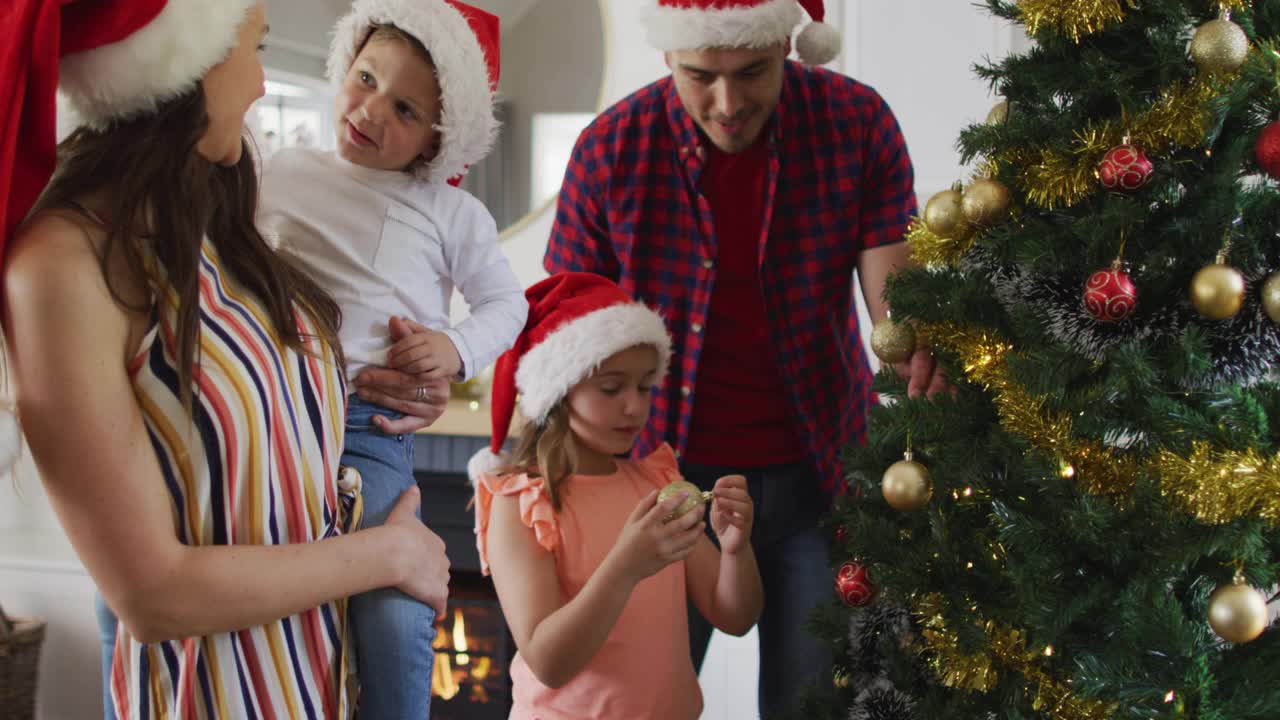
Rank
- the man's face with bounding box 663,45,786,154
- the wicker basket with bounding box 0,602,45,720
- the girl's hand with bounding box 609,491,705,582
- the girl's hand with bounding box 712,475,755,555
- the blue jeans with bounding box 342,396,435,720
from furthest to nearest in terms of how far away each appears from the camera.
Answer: the wicker basket with bounding box 0,602,45,720 < the man's face with bounding box 663,45,786,154 < the girl's hand with bounding box 712,475,755,555 < the girl's hand with bounding box 609,491,705,582 < the blue jeans with bounding box 342,396,435,720

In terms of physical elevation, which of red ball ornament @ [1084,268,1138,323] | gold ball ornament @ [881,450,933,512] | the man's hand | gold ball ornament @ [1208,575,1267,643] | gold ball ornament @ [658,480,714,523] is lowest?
gold ball ornament @ [658,480,714,523]

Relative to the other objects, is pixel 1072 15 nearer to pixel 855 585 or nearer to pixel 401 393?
pixel 855 585

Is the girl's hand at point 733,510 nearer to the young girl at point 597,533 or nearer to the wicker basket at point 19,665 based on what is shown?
the young girl at point 597,533

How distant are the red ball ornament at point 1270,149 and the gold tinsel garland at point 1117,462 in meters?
0.28

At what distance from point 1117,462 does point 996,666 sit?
29 cm

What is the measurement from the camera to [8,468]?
86cm

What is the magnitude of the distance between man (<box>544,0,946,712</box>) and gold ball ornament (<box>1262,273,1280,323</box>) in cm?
73

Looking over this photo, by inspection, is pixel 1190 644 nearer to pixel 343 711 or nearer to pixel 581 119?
pixel 343 711

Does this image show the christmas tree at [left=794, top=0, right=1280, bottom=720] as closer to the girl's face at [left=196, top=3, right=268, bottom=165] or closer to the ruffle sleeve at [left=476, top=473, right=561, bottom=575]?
the ruffle sleeve at [left=476, top=473, right=561, bottom=575]

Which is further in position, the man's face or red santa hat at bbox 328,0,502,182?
the man's face

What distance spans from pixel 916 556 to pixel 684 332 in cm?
64

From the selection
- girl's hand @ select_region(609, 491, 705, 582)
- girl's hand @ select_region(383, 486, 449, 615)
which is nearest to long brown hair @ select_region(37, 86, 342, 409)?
girl's hand @ select_region(383, 486, 449, 615)

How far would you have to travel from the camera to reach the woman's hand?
1438 mm

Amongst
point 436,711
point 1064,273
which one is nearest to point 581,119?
point 436,711
